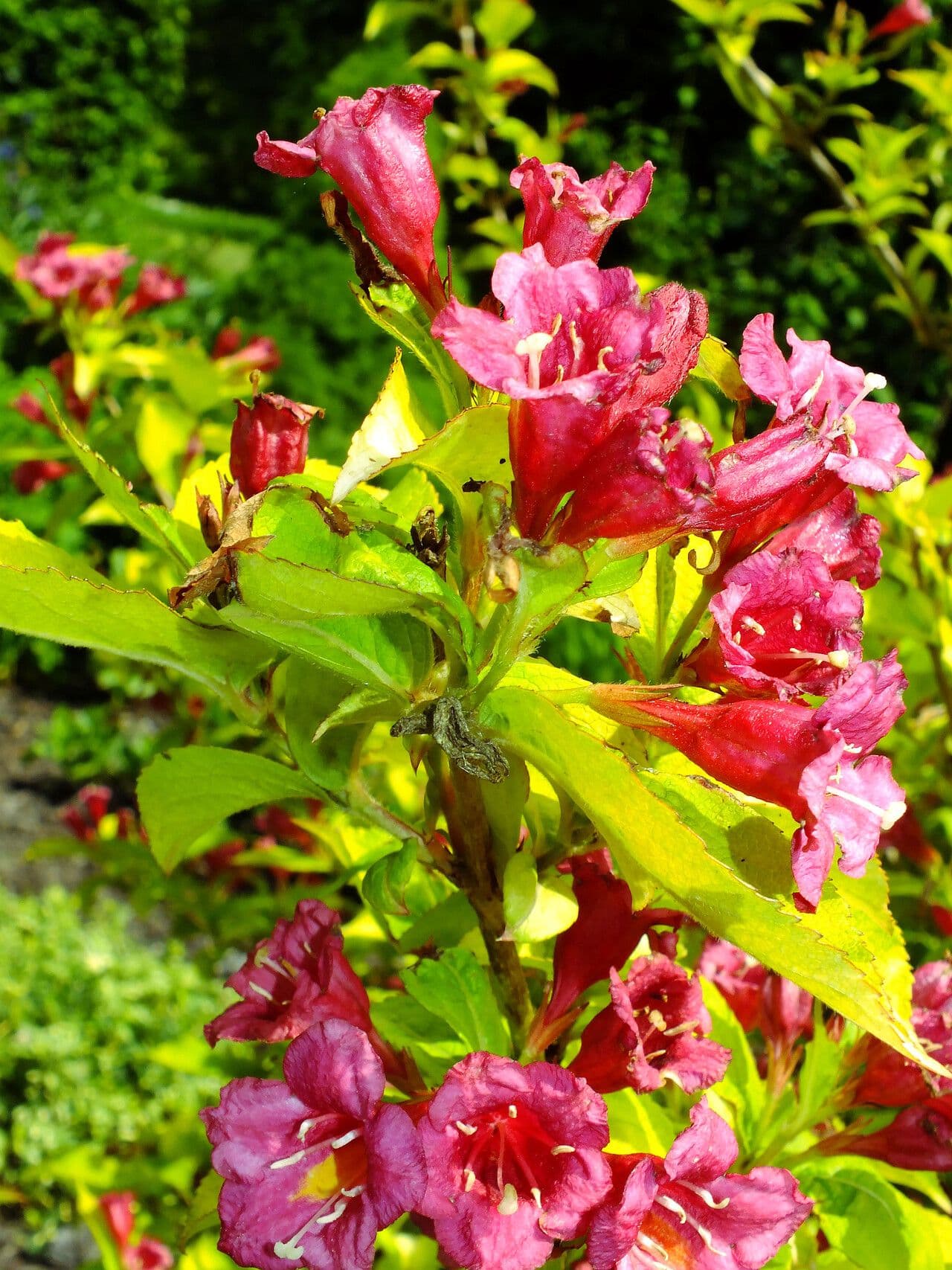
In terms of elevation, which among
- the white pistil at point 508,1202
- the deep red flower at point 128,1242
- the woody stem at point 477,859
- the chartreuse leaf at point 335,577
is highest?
the chartreuse leaf at point 335,577

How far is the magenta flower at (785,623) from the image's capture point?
21.4 inches

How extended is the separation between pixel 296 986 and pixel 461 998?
12cm

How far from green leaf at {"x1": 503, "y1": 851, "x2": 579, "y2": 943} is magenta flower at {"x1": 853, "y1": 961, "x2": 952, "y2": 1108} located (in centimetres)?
29

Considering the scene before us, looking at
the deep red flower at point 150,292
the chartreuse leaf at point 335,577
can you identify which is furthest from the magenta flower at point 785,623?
the deep red flower at point 150,292

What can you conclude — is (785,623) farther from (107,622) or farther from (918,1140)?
(918,1140)

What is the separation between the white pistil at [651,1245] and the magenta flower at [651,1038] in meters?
0.08

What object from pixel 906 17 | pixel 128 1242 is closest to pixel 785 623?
pixel 128 1242

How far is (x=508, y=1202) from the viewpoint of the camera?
558mm

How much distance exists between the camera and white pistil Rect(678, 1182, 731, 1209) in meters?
0.59

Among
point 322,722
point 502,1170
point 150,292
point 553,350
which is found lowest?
point 150,292

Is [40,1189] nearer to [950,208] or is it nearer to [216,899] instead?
[216,899]

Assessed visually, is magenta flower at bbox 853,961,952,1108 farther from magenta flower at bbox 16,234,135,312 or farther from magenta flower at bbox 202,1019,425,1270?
magenta flower at bbox 16,234,135,312

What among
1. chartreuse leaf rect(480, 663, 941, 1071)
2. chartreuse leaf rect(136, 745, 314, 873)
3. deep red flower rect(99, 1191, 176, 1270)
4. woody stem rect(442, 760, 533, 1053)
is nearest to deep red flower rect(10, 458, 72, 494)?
deep red flower rect(99, 1191, 176, 1270)

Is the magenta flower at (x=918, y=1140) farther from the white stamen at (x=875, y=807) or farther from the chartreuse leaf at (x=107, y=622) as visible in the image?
the chartreuse leaf at (x=107, y=622)
